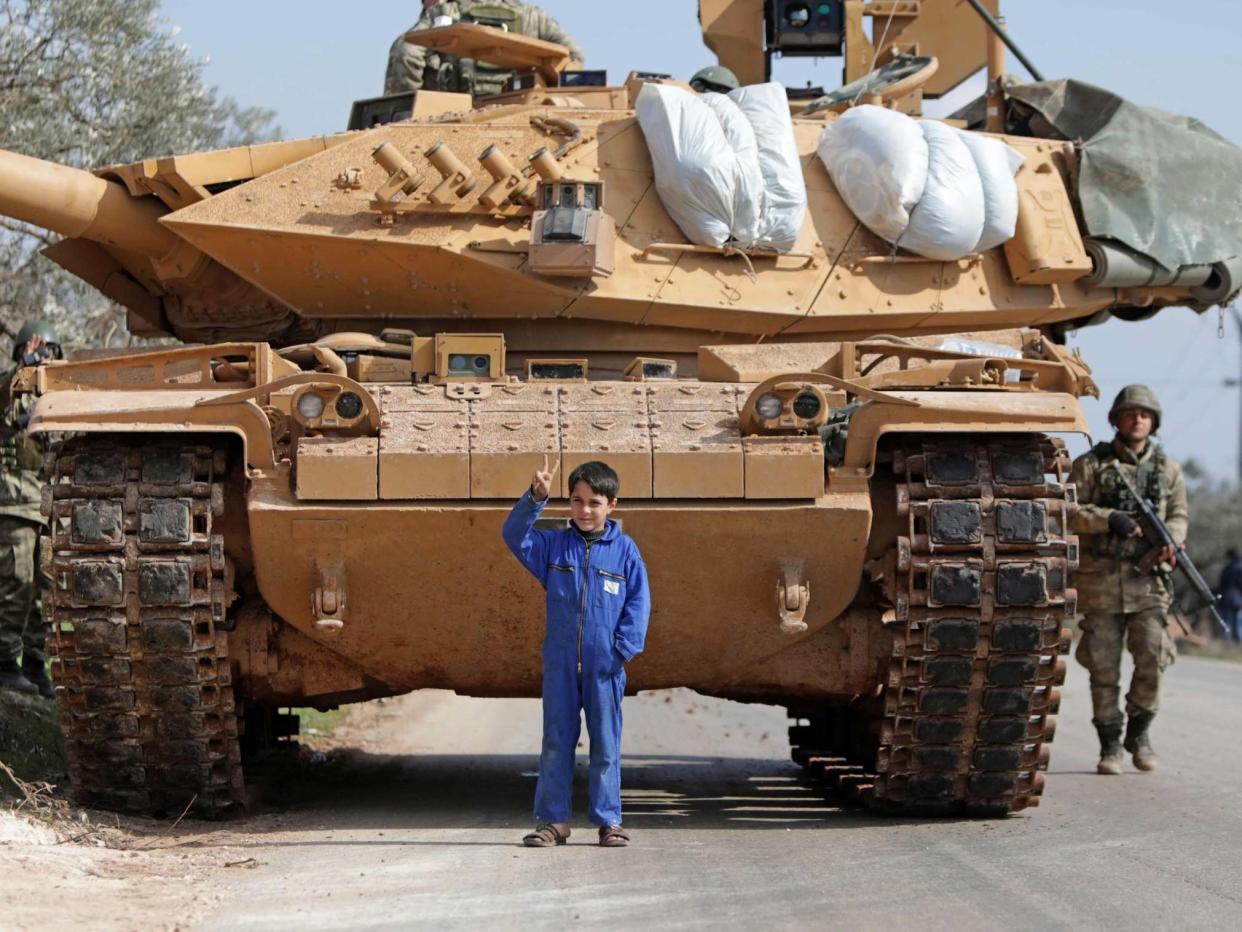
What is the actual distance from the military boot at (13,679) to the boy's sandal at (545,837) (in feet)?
18.6

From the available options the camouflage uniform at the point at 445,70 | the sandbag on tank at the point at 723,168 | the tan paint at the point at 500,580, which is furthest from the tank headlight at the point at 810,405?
the camouflage uniform at the point at 445,70

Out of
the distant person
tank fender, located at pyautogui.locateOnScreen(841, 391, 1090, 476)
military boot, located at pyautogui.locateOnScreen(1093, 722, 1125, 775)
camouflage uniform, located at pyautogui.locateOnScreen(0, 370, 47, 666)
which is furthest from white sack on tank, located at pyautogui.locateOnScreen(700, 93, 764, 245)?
the distant person

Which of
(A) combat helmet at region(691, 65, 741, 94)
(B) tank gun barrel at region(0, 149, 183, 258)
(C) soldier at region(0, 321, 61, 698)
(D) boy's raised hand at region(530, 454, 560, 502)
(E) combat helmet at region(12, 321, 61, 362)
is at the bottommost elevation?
(C) soldier at region(0, 321, 61, 698)

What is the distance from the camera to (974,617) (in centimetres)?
915

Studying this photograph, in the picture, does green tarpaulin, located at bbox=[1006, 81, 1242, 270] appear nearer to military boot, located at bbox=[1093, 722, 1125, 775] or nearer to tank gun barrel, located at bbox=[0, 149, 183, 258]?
military boot, located at bbox=[1093, 722, 1125, 775]

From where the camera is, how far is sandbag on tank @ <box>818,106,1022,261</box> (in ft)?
36.5

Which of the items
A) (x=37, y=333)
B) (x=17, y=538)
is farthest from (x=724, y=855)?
(x=17, y=538)

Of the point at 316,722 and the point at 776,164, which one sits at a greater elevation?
the point at 776,164

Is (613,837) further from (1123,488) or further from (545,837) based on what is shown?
(1123,488)

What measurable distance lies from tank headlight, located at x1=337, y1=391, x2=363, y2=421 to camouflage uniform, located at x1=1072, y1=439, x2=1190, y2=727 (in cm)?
525

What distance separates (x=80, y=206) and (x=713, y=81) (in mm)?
3776

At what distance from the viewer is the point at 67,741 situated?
941cm

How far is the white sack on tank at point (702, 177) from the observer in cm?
1081

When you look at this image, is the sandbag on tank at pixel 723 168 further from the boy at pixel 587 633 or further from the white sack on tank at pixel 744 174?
the boy at pixel 587 633
